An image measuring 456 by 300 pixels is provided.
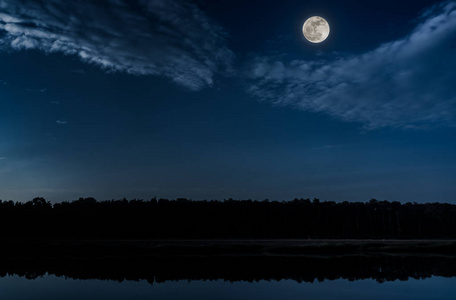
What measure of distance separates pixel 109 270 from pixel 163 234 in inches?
2513

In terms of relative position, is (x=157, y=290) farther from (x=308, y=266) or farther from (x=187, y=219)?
(x=187, y=219)

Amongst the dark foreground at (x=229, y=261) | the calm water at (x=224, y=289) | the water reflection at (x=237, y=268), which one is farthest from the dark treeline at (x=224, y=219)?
the calm water at (x=224, y=289)

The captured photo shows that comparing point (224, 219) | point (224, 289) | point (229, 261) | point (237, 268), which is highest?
point (224, 219)

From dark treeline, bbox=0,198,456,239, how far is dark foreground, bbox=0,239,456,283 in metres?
36.2

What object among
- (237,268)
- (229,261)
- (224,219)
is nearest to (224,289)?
(237,268)

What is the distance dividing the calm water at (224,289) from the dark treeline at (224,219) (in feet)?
212

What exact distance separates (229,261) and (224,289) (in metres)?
18.6

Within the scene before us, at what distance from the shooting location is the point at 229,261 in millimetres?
55938

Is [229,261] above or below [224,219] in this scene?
below

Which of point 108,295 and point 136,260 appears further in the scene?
point 136,260

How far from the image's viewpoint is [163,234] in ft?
363

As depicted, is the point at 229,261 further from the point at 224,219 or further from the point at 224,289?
the point at 224,219

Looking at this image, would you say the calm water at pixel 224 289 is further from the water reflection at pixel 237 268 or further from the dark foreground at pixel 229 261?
the dark foreground at pixel 229 261

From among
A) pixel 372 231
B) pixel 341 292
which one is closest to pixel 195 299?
pixel 341 292
